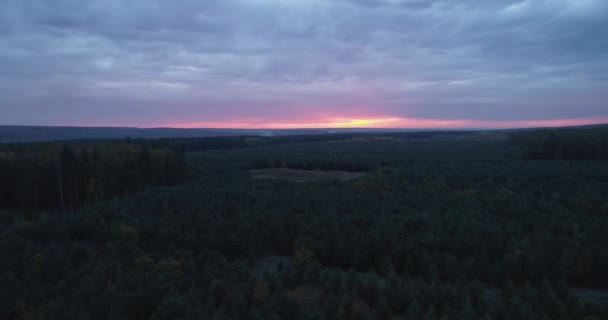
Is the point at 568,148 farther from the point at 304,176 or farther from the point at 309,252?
Result: the point at 309,252

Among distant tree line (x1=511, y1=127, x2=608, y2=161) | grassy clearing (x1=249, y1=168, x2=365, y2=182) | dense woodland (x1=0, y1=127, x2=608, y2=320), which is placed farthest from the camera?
distant tree line (x1=511, y1=127, x2=608, y2=161)

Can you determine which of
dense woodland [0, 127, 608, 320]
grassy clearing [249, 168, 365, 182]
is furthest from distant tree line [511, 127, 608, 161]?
dense woodland [0, 127, 608, 320]

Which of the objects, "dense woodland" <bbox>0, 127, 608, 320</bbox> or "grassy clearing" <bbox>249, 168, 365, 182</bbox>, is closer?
"dense woodland" <bbox>0, 127, 608, 320</bbox>

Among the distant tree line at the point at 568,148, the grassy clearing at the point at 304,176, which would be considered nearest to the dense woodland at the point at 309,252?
the grassy clearing at the point at 304,176

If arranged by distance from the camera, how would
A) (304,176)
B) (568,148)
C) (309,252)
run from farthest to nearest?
1. (568,148)
2. (304,176)
3. (309,252)

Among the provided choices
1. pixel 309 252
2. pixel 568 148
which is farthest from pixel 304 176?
pixel 568 148

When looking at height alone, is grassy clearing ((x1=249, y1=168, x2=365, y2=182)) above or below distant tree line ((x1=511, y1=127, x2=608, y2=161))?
below

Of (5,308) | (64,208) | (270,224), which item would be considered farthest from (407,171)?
(5,308)

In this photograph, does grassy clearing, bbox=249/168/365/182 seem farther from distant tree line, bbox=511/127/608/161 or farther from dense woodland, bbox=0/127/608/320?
distant tree line, bbox=511/127/608/161
